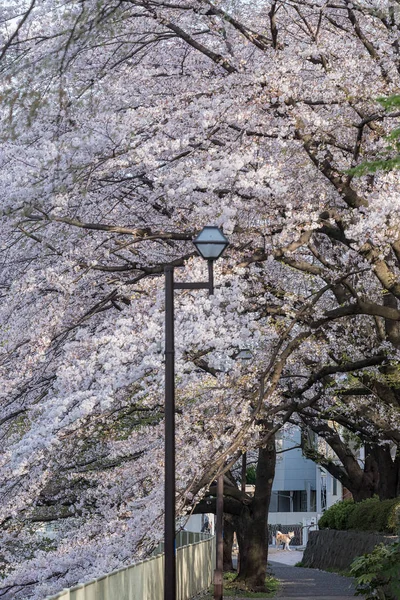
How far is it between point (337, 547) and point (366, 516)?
5.11 m

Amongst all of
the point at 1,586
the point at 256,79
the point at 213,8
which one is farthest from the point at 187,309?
the point at 1,586

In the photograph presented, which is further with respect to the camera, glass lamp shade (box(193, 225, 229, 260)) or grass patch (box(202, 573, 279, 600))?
grass patch (box(202, 573, 279, 600))

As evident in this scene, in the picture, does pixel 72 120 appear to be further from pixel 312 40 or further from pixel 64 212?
pixel 312 40

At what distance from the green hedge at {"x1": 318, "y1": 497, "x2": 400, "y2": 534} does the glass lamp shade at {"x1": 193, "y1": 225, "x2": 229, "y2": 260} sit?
14.0m

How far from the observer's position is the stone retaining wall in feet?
100

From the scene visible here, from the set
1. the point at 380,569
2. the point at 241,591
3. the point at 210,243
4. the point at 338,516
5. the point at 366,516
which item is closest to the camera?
the point at 210,243

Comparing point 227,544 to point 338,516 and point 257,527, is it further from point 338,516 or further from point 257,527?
point 257,527

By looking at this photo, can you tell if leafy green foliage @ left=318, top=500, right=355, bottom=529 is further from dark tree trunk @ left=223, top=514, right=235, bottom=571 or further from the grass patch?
the grass patch

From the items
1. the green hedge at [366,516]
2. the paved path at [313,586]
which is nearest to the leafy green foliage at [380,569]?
the paved path at [313,586]

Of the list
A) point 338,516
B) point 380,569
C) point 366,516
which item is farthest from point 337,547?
point 380,569

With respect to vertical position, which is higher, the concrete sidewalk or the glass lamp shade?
the glass lamp shade

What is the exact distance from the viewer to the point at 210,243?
1038cm

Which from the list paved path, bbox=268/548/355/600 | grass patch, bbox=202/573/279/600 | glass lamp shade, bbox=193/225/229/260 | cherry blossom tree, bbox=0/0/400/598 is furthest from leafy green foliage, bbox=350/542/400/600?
grass patch, bbox=202/573/279/600

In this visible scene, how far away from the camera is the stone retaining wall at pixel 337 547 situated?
30.5m
